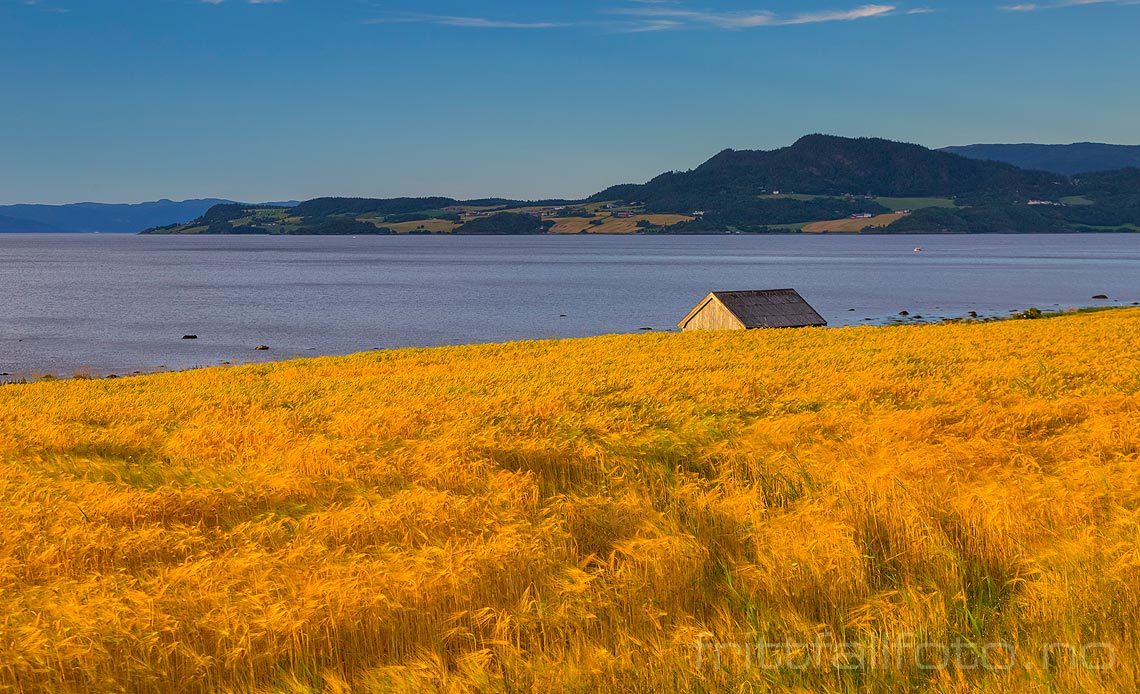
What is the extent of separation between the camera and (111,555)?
7.68m

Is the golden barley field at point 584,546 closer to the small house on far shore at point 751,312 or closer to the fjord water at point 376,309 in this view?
the small house on far shore at point 751,312

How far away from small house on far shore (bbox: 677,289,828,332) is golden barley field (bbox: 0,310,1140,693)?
3623 centimetres

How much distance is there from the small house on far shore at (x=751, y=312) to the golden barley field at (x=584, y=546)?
36.2 metres

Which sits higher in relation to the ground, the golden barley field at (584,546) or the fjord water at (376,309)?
the golden barley field at (584,546)

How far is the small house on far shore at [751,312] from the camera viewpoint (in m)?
51.6

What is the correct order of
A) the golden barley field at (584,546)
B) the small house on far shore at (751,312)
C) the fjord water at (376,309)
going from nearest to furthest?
the golden barley field at (584,546), the small house on far shore at (751,312), the fjord water at (376,309)

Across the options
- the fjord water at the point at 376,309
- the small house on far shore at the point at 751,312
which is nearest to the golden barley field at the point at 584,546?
the small house on far shore at the point at 751,312

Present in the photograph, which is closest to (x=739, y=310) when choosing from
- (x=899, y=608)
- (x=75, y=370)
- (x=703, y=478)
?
(x=703, y=478)

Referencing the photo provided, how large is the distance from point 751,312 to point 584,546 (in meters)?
45.4

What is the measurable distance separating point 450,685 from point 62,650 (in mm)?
2458

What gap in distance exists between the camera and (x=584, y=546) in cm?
843

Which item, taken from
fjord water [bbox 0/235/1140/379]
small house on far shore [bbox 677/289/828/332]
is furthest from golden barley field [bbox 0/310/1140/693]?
fjord water [bbox 0/235/1140/379]

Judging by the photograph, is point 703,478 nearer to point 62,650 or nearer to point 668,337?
point 62,650

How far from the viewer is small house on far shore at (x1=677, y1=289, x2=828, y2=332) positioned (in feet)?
169
